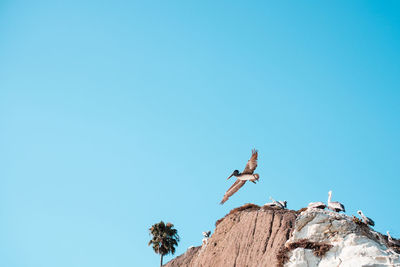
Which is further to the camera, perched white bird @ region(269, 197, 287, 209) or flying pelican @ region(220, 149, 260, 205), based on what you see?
perched white bird @ region(269, 197, 287, 209)

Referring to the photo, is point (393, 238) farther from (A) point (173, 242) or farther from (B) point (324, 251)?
(A) point (173, 242)

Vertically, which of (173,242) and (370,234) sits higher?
(173,242)

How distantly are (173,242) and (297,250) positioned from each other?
1046 inches

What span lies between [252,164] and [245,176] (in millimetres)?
1071

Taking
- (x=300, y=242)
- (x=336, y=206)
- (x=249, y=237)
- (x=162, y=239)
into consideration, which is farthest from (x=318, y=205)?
(x=162, y=239)

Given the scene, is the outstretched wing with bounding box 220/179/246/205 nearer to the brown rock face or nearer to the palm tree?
the brown rock face

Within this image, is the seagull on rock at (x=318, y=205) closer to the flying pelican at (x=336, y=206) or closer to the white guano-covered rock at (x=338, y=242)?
the flying pelican at (x=336, y=206)

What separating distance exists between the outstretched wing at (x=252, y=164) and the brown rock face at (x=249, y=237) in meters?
3.63

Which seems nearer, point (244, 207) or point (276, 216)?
point (276, 216)

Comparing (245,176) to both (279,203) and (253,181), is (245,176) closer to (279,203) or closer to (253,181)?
(253,181)

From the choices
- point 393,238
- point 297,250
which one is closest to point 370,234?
point 393,238

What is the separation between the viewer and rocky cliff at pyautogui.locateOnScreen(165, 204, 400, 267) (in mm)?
23500

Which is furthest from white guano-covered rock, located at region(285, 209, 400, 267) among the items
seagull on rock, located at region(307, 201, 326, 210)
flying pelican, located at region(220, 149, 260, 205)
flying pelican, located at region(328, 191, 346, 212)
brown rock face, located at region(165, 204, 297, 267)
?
flying pelican, located at region(220, 149, 260, 205)

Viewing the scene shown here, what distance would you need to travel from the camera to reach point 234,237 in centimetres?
3019
